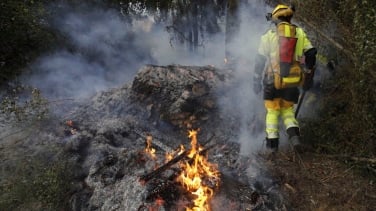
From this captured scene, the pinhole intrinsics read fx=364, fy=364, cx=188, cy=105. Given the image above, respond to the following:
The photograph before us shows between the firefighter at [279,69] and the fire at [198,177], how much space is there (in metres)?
1.02

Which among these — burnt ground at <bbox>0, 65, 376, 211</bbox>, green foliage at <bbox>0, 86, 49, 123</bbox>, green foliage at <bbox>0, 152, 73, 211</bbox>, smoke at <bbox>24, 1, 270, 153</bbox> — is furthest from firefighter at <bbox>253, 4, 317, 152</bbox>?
green foliage at <bbox>0, 86, 49, 123</bbox>

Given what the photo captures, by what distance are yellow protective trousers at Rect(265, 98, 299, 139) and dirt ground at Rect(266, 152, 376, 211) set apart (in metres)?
0.52

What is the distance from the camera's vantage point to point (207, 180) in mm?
5152

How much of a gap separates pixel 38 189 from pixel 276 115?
12.7 feet

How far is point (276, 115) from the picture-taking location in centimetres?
568

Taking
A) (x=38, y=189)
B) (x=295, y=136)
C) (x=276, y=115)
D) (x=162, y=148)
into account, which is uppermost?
(x=276, y=115)

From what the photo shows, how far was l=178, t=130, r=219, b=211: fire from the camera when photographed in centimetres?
479

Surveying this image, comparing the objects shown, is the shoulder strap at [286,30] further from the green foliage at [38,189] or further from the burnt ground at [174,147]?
the green foliage at [38,189]

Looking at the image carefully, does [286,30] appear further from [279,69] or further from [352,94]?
[352,94]

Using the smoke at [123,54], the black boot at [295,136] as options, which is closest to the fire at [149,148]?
the smoke at [123,54]

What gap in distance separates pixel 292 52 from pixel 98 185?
3.58 meters

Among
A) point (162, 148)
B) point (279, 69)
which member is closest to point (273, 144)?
point (279, 69)

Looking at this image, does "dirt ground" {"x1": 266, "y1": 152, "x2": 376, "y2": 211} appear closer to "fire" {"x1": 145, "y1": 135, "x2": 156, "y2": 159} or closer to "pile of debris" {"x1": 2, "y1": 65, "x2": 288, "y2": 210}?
"pile of debris" {"x1": 2, "y1": 65, "x2": 288, "y2": 210}

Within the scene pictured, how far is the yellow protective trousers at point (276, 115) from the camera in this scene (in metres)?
5.56
